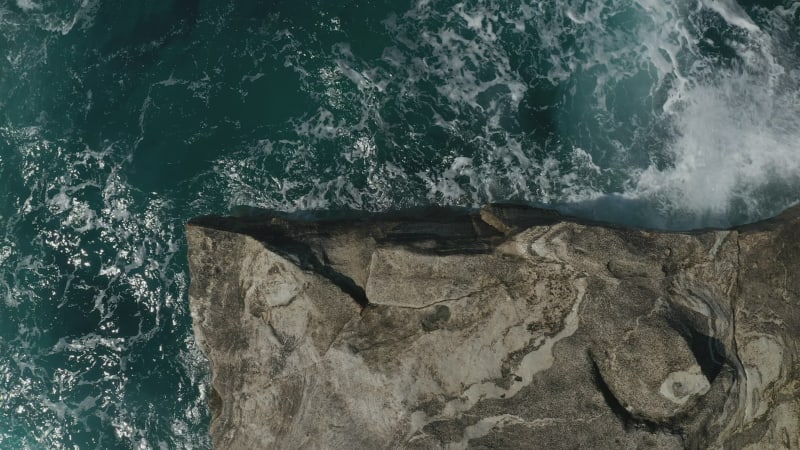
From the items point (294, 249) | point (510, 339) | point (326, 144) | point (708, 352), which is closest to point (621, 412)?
point (708, 352)

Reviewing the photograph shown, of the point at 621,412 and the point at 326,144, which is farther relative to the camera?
the point at 326,144

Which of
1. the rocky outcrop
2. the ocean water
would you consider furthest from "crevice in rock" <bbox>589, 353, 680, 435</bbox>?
the ocean water

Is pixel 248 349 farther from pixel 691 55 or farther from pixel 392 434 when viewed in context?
pixel 691 55

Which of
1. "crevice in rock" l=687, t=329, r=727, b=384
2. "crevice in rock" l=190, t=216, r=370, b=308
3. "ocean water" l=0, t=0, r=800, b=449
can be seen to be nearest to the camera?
"crevice in rock" l=687, t=329, r=727, b=384

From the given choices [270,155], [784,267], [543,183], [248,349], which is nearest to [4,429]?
[248,349]

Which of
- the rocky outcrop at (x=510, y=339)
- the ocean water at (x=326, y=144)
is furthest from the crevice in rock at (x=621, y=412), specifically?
the ocean water at (x=326, y=144)

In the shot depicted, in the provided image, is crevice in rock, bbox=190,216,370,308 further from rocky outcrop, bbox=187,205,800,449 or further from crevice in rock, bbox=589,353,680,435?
crevice in rock, bbox=589,353,680,435

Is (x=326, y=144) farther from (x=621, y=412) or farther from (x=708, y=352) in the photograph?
(x=708, y=352)
